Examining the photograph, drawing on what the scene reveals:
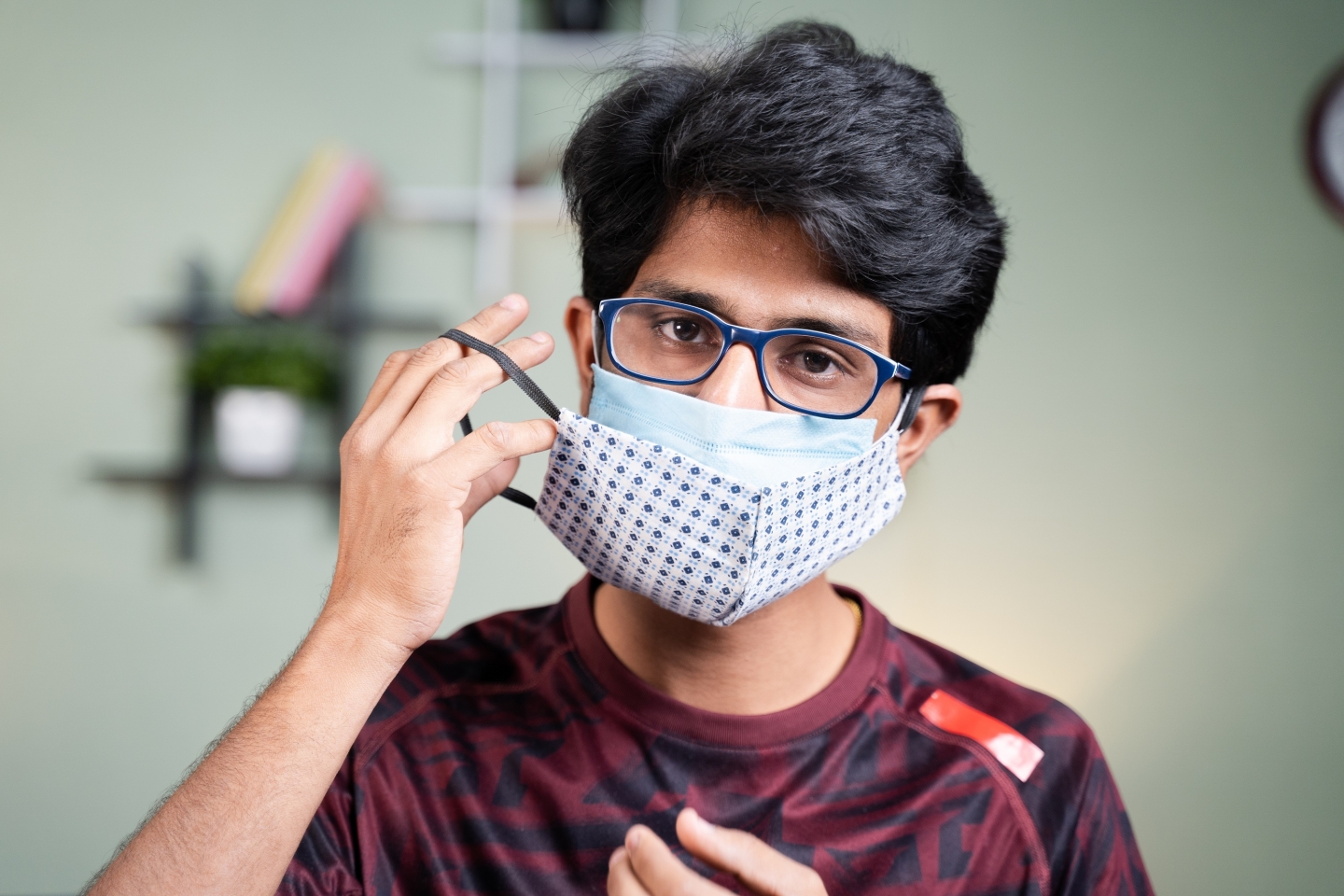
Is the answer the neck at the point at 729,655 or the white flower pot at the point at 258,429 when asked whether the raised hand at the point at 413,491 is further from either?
the white flower pot at the point at 258,429

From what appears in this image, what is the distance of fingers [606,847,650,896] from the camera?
0.77 metres

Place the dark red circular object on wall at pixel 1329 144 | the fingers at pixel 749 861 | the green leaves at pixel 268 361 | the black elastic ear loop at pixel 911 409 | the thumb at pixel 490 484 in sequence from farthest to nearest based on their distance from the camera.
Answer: the green leaves at pixel 268 361
the dark red circular object on wall at pixel 1329 144
the black elastic ear loop at pixel 911 409
the thumb at pixel 490 484
the fingers at pixel 749 861

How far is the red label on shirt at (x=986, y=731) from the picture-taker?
3.80 ft

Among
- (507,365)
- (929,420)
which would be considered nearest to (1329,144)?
(929,420)

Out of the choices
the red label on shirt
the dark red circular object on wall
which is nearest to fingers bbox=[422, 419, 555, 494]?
the red label on shirt

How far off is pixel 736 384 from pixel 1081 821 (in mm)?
663

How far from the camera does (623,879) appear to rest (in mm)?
771

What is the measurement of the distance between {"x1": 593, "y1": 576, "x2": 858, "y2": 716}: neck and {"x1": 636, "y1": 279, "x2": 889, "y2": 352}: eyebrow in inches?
12.9

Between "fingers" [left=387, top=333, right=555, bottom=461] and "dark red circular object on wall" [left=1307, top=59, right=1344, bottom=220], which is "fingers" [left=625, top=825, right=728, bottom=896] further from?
"dark red circular object on wall" [left=1307, top=59, right=1344, bottom=220]

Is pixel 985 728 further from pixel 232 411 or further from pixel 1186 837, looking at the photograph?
pixel 232 411

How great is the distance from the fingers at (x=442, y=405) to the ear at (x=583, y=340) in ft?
0.70

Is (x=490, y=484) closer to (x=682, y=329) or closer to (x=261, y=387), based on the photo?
(x=682, y=329)

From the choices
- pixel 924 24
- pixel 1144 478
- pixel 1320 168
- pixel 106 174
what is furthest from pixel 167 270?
pixel 1320 168

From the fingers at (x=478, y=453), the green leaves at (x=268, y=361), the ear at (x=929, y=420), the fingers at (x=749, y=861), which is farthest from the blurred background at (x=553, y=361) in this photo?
the fingers at (x=749, y=861)
